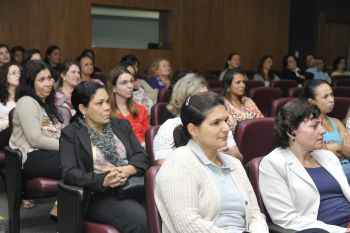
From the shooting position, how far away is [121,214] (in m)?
2.77

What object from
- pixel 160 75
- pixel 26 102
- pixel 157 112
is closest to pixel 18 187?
pixel 26 102

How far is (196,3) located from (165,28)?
2.75 ft

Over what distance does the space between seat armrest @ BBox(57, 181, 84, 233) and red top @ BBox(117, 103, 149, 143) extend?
1.42 meters

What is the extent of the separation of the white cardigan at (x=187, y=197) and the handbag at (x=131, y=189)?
0.64m

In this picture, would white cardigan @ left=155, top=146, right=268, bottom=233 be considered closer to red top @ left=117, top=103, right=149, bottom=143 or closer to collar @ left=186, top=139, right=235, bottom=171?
collar @ left=186, top=139, right=235, bottom=171

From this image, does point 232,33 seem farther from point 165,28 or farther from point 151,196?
point 151,196

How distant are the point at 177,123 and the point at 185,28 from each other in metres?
7.78

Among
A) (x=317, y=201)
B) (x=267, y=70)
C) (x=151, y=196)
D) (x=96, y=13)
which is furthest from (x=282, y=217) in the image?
(x=96, y=13)

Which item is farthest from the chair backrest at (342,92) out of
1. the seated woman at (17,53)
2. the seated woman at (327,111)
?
the seated woman at (17,53)

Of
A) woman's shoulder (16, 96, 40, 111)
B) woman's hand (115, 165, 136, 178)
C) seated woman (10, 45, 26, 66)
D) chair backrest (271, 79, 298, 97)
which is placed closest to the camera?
woman's hand (115, 165, 136, 178)

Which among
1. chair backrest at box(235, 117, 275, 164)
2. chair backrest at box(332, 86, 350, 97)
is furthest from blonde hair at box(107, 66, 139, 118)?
chair backrest at box(332, 86, 350, 97)

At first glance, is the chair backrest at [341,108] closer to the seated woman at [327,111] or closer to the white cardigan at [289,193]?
the seated woman at [327,111]

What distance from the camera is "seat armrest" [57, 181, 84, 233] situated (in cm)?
267

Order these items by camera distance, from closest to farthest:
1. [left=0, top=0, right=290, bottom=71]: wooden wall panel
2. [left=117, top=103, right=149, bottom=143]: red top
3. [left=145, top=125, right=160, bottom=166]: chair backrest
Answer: [left=145, top=125, right=160, bottom=166]: chair backrest → [left=117, top=103, right=149, bottom=143]: red top → [left=0, top=0, right=290, bottom=71]: wooden wall panel
